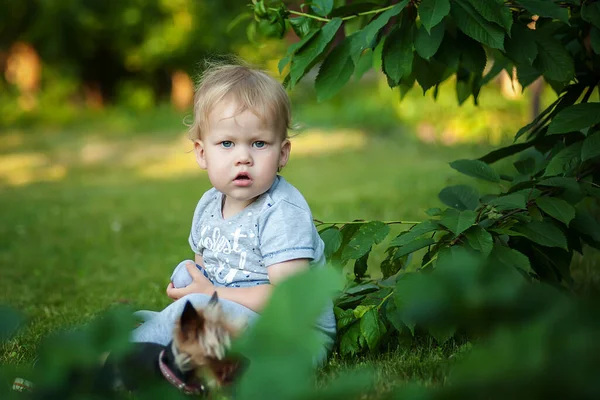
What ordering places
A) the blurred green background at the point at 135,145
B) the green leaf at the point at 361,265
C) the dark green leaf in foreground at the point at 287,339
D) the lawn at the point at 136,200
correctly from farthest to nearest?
the blurred green background at the point at 135,145 → the lawn at the point at 136,200 → the green leaf at the point at 361,265 → the dark green leaf in foreground at the point at 287,339

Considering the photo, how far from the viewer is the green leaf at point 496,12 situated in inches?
88.0

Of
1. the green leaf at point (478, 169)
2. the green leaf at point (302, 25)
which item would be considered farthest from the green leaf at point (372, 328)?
the green leaf at point (302, 25)

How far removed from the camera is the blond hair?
2309 mm

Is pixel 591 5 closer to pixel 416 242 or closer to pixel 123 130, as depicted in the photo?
pixel 416 242

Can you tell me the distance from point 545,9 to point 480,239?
765mm

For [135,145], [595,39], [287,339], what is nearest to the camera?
[287,339]

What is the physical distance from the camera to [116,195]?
7.36 meters

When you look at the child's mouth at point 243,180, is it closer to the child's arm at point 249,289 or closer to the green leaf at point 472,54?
the child's arm at point 249,289

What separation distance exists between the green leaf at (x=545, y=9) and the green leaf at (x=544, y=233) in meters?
0.65

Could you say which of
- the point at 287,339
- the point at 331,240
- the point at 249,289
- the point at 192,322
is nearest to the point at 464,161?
the point at 331,240

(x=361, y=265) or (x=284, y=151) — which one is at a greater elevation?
(x=284, y=151)

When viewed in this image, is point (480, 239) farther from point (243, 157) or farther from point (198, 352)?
point (198, 352)

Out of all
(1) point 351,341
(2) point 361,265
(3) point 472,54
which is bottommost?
(1) point 351,341

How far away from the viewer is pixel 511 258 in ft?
7.43
